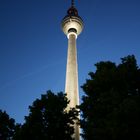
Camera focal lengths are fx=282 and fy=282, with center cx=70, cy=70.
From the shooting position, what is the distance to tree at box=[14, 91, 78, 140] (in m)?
24.9

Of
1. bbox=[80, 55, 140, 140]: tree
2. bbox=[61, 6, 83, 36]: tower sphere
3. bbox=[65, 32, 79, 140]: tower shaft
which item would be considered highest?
bbox=[61, 6, 83, 36]: tower sphere

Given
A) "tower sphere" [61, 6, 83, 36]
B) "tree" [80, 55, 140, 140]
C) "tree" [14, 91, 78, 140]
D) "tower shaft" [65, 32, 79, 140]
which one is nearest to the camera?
"tree" [80, 55, 140, 140]

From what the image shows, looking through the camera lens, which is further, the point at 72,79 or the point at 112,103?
the point at 72,79

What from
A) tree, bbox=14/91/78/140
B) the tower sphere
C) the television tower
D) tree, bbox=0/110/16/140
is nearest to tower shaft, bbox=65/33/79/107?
the television tower

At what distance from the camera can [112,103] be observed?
21.0m

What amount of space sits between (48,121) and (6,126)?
27.2 ft

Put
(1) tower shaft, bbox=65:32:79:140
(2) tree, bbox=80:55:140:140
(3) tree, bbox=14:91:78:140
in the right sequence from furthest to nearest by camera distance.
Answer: (1) tower shaft, bbox=65:32:79:140
(3) tree, bbox=14:91:78:140
(2) tree, bbox=80:55:140:140

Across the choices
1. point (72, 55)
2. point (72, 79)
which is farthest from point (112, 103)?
point (72, 55)

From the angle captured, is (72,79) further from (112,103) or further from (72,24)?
(112,103)

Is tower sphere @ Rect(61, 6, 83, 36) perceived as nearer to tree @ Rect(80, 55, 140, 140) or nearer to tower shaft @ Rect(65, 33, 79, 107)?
tower shaft @ Rect(65, 33, 79, 107)

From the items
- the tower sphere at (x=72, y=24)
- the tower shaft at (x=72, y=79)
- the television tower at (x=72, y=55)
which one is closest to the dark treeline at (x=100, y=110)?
the television tower at (x=72, y=55)

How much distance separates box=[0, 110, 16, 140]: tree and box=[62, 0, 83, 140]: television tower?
1742cm

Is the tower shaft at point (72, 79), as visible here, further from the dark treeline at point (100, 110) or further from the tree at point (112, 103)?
the tree at point (112, 103)

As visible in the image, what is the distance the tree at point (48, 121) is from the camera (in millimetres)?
24875
